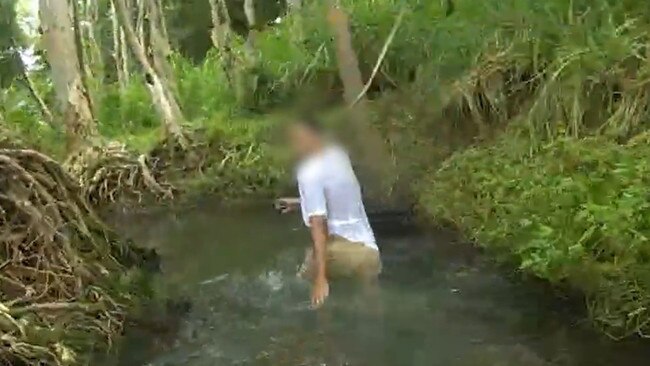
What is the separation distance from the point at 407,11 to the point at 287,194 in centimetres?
339

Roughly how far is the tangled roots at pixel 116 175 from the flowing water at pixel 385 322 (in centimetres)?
416

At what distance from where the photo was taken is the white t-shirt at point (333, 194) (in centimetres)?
516

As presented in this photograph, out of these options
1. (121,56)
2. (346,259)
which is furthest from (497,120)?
(121,56)

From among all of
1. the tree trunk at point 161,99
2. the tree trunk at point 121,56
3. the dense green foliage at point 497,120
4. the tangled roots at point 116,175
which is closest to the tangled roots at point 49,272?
the dense green foliage at point 497,120

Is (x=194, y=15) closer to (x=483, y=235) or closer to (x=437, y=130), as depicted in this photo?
(x=437, y=130)

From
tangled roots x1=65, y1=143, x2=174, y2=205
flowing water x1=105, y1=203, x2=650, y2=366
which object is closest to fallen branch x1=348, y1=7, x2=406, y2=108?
tangled roots x1=65, y1=143, x2=174, y2=205

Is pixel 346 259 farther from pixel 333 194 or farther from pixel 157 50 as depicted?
pixel 157 50

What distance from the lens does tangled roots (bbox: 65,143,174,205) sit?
13.4m

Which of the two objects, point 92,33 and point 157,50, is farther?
point 92,33

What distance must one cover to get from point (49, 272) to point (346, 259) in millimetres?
2557

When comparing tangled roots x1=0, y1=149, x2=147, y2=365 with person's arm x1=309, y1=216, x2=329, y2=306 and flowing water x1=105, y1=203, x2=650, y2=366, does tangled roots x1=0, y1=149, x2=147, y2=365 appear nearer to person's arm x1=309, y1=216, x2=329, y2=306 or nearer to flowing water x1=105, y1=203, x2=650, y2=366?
flowing water x1=105, y1=203, x2=650, y2=366

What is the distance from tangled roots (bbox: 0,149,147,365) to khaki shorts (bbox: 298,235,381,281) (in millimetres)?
1807

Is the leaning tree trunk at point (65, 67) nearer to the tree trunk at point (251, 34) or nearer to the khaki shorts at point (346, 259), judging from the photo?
the tree trunk at point (251, 34)

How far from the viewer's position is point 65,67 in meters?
12.9
